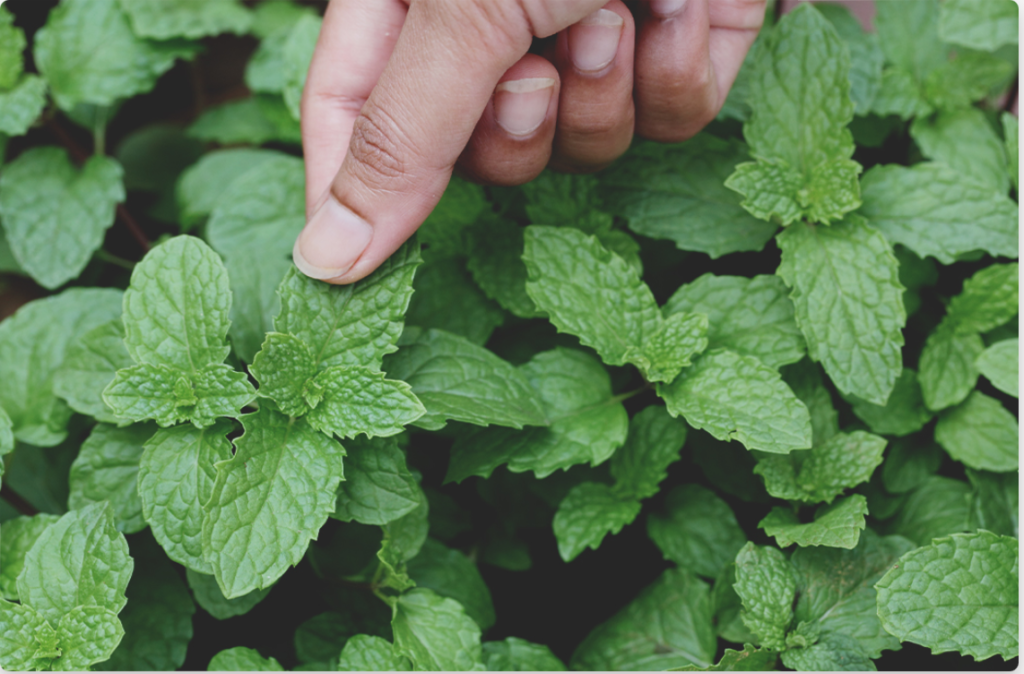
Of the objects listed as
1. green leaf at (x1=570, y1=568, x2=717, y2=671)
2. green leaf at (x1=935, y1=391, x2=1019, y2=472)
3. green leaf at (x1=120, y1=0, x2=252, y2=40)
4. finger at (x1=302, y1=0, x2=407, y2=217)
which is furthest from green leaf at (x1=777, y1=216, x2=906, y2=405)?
green leaf at (x1=120, y1=0, x2=252, y2=40)

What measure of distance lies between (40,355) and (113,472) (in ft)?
1.26

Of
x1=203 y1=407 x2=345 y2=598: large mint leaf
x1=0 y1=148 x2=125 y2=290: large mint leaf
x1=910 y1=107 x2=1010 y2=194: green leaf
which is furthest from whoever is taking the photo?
x1=0 y1=148 x2=125 y2=290: large mint leaf

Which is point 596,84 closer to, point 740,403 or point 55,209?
point 740,403

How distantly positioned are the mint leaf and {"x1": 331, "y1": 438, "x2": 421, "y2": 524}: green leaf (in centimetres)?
62

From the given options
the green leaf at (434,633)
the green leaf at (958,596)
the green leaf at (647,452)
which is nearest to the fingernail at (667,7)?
the green leaf at (647,452)

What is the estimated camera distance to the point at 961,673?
135 cm

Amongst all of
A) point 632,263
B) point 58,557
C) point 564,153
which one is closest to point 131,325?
point 58,557

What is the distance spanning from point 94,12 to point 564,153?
134 cm

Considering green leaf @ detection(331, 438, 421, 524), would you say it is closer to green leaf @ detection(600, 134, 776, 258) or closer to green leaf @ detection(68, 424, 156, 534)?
green leaf @ detection(68, 424, 156, 534)

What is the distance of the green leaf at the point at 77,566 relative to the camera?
3.88 ft

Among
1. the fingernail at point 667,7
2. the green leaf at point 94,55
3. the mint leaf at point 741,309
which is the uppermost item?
the fingernail at point 667,7

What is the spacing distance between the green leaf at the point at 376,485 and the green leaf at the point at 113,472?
1.22ft

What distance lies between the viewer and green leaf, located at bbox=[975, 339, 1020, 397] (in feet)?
4.60

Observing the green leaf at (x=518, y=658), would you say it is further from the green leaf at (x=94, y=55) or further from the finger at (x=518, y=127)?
the green leaf at (x=94, y=55)
